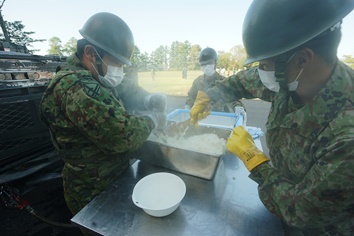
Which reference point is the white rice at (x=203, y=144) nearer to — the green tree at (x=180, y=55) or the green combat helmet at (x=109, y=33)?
the green combat helmet at (x=109, y=33)

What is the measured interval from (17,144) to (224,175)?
241 centimetres

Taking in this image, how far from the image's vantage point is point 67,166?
166 centimetres

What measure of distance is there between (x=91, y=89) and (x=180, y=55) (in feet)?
171

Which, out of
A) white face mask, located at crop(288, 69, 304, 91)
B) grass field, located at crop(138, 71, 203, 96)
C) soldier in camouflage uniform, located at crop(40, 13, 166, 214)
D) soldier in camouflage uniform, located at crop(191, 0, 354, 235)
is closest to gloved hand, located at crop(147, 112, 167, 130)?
soldier in camouflage uniform, located at crop(40, 13, 166, 214)

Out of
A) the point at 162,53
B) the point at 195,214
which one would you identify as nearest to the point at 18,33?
the point at 195,214

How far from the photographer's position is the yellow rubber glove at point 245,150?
1.26 m

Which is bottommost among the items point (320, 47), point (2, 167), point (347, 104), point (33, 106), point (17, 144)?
point (2, 167)

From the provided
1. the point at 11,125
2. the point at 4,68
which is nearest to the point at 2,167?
the point at 11,125

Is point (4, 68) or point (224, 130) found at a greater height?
point (4, 68)

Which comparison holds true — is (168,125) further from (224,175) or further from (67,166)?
(67,166)

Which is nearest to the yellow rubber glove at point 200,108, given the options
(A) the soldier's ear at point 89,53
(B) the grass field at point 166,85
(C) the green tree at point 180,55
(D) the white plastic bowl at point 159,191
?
(D) the white plastic bowl at point 159,191

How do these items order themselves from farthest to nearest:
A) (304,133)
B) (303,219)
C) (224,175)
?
(224,175), (304,133), (303,219)

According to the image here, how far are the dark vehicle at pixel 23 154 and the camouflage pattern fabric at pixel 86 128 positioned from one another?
2.25 ft

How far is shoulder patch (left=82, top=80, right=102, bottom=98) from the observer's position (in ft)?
4.24
